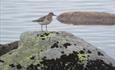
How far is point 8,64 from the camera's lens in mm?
6461

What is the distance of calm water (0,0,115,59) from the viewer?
21.8m

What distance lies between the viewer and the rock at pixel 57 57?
6379 millimetres

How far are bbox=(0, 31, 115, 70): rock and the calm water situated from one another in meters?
10.9

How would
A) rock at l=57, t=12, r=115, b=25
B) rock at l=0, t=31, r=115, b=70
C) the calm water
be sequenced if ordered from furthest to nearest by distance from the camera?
rock at l=57, t=12, r=115, b=25 < the calm water < rock at l=0, t=31, r=115, b=70

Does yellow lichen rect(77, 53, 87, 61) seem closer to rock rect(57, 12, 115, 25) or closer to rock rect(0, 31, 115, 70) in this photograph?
rock rect(0, 31, 115, 70)

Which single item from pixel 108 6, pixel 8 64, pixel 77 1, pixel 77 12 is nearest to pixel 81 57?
pixel 8 64

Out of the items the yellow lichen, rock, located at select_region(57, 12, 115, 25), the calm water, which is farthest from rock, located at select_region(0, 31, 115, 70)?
rock, located at select_region(57, 12, 115, 25)

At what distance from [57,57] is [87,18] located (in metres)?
23.8

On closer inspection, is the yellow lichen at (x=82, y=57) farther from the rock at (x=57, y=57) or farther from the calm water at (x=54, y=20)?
the calm water at (x=54, y=20)

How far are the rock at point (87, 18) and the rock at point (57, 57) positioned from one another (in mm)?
21387

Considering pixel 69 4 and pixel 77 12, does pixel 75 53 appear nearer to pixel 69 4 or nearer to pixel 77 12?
pixel 77 12

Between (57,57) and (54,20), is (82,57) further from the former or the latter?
(54,20)

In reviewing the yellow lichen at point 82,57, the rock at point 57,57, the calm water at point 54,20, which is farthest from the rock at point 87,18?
the yellow lichen at point 82,57

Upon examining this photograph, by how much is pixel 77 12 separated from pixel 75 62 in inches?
964
